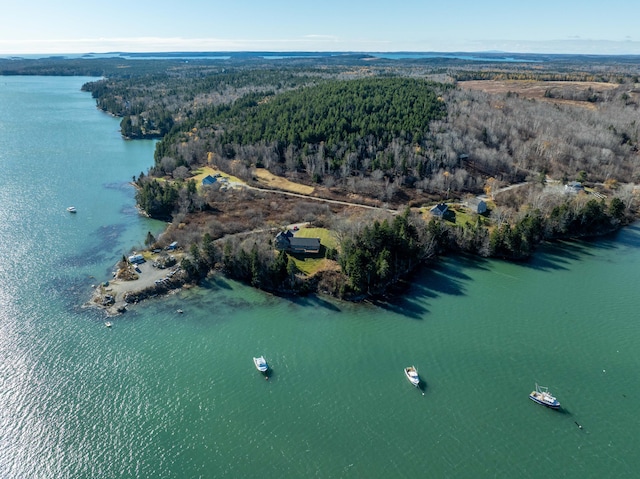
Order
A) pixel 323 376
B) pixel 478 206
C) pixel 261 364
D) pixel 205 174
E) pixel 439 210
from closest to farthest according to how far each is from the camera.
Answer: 1. pixel 323 376
2. pixel 261 364
3. pixel 439 210
4. pixel 478 206
5. pixel 205 174

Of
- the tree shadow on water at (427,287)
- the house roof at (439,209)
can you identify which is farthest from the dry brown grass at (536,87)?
the tree shadow on water at (427,287)

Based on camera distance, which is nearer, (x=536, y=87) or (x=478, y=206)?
(x=478, y=206)

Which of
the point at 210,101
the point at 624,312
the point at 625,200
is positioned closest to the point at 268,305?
the point at 624,312

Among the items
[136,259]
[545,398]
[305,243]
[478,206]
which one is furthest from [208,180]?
[545,398]

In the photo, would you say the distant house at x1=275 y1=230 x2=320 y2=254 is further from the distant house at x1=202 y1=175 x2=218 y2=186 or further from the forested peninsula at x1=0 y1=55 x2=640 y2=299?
the distant house at x1=202 y1=175 x2=218 y2=186

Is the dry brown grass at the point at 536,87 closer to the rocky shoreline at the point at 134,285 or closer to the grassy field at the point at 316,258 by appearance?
the grassy field at the point at 316,258

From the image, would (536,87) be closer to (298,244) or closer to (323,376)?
(298,244)

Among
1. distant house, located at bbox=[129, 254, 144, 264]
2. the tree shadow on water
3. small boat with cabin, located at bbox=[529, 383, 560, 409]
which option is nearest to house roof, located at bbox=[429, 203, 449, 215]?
the tree shadow on water
